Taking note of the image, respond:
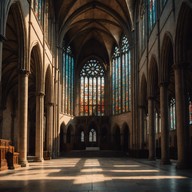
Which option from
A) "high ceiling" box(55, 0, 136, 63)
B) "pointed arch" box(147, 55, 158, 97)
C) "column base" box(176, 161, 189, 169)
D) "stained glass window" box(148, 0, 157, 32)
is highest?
"high ceiling" box(55, 0, 136, 63)

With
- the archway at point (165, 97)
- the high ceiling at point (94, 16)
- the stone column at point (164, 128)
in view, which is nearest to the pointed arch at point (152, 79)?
the archway at point (165, 97)

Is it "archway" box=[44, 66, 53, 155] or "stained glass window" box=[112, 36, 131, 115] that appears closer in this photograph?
"archway" box=[44, 66, 53, 155]

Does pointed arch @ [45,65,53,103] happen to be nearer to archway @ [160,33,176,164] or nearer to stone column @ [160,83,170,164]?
archway @ [160,33,176,164]

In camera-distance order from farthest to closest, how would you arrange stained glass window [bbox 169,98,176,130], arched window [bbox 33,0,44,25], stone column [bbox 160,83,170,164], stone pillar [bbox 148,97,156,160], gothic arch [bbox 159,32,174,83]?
stained glass window [bbox 169,98,176,130] → stone pillar [bbox 148,97,156,160] → arched window [bbox 33,0,44,25] → gothic arch [bbox 159,32,174,83] → stone column [bbox 160,83,170,164]

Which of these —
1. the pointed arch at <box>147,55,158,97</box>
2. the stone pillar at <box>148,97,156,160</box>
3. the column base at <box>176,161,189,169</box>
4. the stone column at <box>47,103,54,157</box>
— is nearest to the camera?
the column base at <box>176,161,189,169</box>

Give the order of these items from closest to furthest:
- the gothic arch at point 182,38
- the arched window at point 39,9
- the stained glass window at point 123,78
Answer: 1. the gothic arch at point 182,38
2. the arched window at point 39,9
3. the stained glass window at point 123,78

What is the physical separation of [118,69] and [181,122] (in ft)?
106

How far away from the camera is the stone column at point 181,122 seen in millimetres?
17672

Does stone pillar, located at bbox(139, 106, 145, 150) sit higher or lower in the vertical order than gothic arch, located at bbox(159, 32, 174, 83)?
lower

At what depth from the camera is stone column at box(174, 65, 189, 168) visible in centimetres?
1767

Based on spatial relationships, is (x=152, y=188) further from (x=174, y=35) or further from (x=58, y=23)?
(x=58, y=23)

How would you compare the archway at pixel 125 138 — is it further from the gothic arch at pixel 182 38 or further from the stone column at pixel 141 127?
the gothic arch at pixel 182 38

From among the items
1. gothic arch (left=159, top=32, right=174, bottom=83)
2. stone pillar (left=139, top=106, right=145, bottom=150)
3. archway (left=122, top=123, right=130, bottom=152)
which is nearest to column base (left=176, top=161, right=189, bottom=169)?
gothic arch (left=159, top=32, right=174, bottom=83)

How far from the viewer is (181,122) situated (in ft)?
59.3
